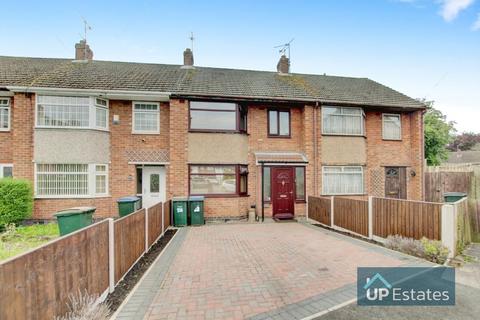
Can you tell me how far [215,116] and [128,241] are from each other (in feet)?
23.7

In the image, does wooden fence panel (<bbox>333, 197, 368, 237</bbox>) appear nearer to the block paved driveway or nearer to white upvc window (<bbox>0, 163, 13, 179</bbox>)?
the block paved driveway

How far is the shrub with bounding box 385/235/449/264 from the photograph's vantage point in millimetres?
5453

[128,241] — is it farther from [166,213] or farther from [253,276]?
[166,213]

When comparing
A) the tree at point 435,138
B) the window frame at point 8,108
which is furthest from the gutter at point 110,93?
the tree at point 435,138

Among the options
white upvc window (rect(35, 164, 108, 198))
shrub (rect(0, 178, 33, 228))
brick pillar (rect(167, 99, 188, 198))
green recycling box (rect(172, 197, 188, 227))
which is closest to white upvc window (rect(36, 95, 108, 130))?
white upvc window (rect(35, 164, 108, 198))

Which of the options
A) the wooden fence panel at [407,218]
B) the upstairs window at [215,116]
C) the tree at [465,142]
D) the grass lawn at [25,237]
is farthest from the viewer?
the tree at [465,142]

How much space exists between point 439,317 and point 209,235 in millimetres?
6163

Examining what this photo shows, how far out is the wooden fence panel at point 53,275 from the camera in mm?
2098

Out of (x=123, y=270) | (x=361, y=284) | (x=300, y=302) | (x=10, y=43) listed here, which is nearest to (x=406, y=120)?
(x=361, y=284)

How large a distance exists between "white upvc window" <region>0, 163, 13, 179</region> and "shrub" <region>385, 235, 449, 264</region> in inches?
573

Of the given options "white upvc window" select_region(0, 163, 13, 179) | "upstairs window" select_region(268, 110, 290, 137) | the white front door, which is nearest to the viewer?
"white upvc window" select_region(0, 163, 13, 179)

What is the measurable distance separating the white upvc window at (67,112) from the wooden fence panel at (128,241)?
669 cm

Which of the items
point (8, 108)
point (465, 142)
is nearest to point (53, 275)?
point (8, 108)

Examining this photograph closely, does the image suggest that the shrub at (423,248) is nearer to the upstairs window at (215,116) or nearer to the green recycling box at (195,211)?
the green recycling box at (195,211)
